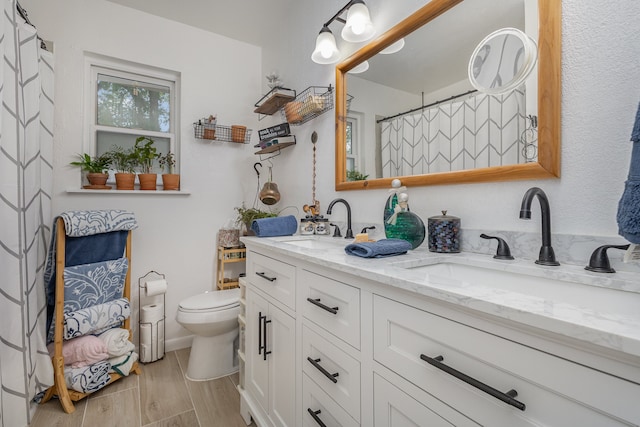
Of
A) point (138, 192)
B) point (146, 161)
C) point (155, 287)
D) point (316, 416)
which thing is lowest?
point (316, 416)

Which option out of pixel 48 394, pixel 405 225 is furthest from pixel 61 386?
pixel 405 225

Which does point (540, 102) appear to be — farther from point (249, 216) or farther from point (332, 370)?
point (249, 216)

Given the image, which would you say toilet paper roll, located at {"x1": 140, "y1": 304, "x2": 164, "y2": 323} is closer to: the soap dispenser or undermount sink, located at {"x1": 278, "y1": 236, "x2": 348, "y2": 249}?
undermount sink, located at {"x1": 278, "y1": 236, "x2": 348, "y2": 249}

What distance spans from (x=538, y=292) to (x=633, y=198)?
300mm

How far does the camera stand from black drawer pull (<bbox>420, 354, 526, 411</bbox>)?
47 centimetres

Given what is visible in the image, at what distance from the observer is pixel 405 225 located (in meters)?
1.14

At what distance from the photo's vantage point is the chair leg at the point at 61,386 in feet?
5.29

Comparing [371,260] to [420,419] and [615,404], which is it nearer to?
[420,419]

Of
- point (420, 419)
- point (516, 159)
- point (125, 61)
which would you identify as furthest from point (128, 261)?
point (516, 159)

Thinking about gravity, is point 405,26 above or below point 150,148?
above

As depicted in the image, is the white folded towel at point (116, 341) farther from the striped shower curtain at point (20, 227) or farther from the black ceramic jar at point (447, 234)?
the black ceramic jar at point (447, 234)

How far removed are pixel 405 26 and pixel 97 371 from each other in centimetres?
251

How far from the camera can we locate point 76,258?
1.78 meters

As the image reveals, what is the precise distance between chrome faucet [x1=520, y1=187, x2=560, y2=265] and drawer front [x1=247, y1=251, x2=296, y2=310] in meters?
0.78
